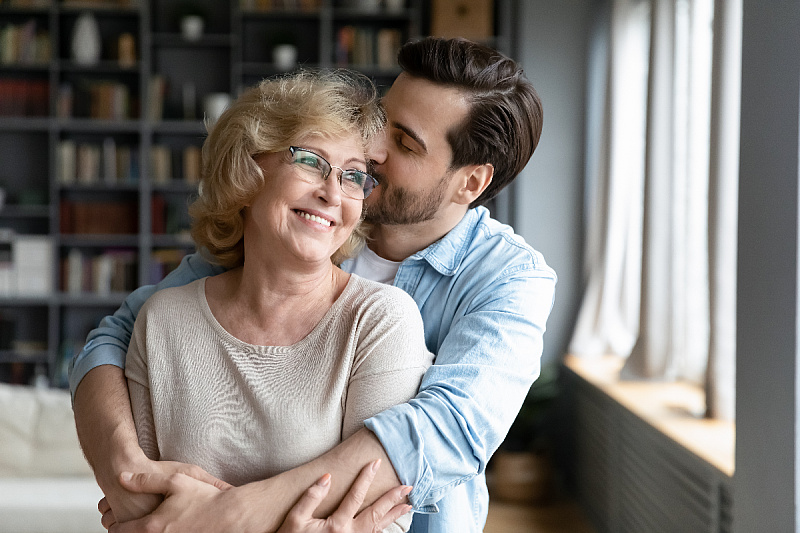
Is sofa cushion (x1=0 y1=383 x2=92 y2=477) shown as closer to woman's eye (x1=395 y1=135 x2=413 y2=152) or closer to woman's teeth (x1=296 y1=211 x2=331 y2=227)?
woman's eye (x1=395 y1=135 x2=413 y2=152)

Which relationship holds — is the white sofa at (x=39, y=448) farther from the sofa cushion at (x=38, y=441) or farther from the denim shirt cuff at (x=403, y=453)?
the denim shirt cuff at (x=403, y=453)

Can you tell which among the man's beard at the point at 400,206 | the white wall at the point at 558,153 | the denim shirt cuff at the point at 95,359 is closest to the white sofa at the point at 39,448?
the denim shirt cuff at the point at 95,359

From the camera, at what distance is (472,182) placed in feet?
6.08

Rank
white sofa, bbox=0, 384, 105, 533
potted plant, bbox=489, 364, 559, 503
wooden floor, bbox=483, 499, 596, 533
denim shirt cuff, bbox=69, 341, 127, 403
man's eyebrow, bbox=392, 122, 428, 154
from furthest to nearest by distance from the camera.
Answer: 1. potted plant, bbox=489, 364, 559, 503
2. wooden floor, bbox=483, 499, 596, 533
3. white sofa, bbox=0, 384, 105, 533
4. man's eyebrow, bbox=392, 122, 428, 154
5. denim shirt cuff, bbox=69, 341, 127, 403

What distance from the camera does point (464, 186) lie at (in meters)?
1.84

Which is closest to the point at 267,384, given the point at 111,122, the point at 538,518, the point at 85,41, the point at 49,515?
the point at 49,515

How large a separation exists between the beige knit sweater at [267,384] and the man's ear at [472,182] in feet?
1.84

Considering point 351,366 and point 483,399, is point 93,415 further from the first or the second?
point 483,399

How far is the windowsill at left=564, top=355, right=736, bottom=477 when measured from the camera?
2568 mm

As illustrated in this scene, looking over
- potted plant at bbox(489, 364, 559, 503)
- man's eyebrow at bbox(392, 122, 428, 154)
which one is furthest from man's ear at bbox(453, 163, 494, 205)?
potted plant at bbox(489, 364, 559, 503)

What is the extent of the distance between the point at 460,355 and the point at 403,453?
0.79 feet

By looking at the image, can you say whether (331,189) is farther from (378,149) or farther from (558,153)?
(558,153)

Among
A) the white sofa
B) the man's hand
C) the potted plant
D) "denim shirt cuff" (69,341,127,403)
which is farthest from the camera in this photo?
the potted plant

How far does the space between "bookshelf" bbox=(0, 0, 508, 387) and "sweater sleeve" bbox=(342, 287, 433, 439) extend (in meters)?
4.25
